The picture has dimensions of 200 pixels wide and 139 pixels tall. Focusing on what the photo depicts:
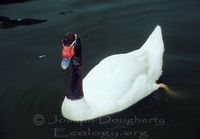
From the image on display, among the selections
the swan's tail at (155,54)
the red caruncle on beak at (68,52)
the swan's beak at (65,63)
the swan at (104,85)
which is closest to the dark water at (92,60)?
the swan at (104,85)

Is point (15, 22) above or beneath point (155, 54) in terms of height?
above

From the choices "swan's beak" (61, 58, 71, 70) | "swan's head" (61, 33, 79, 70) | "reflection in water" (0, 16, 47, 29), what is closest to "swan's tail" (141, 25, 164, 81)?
"swan's head" (61, 33, 79, 70)

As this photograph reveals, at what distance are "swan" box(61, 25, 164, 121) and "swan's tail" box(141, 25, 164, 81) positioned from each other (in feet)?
0.62

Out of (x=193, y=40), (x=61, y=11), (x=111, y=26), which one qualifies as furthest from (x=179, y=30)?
(x=61, y=11)

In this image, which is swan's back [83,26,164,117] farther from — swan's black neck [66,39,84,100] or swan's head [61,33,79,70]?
swan's head [61,33,79,70]

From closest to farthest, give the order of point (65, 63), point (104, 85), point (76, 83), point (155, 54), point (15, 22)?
point (65, 63), point (76, 83), point (104, 85), point (155, 54), point (15, 22)

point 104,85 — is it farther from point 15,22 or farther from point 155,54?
point 15,22

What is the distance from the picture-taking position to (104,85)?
21.6 feet

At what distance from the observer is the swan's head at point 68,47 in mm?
5883

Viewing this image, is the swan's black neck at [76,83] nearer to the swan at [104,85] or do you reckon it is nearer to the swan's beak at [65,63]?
the swan at [104,85]

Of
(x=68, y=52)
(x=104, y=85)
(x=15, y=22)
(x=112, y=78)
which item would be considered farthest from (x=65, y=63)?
(x=15, y=22)

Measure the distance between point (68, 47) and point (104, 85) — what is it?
1.13 metres
